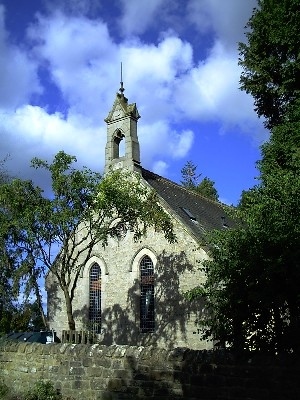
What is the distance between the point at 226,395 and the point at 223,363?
57 centimetres

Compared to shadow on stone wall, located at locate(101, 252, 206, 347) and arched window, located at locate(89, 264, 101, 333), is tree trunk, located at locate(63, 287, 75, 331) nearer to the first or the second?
shadow on stone wall, located at locate(101, 252, 206, 347)

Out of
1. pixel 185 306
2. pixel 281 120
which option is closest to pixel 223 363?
pixel 185 306

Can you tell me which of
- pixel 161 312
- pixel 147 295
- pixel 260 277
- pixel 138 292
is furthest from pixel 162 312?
pixel 260 277

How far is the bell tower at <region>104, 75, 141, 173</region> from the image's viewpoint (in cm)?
2519

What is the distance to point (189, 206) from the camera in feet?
87.7

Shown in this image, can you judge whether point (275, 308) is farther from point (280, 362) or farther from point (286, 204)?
point (286, 204)

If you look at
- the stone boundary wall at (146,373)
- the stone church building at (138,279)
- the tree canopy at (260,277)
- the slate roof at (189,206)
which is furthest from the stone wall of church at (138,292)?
the stone boundary wall at (146,373)

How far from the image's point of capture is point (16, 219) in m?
15.4

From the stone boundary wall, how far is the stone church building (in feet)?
29.0

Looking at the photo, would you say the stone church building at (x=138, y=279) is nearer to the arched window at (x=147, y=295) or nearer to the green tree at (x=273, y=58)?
the arched window at (x=147, y=295)

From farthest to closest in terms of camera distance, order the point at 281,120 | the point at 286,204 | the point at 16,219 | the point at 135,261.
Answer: the point at 135,261 → the point at 281,120 → the point at 16,219 → the point at 286,204

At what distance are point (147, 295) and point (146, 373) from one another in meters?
12.7

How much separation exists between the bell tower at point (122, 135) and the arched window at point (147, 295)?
18.2 ft

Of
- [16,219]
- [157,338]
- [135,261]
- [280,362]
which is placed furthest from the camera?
[135,261]
